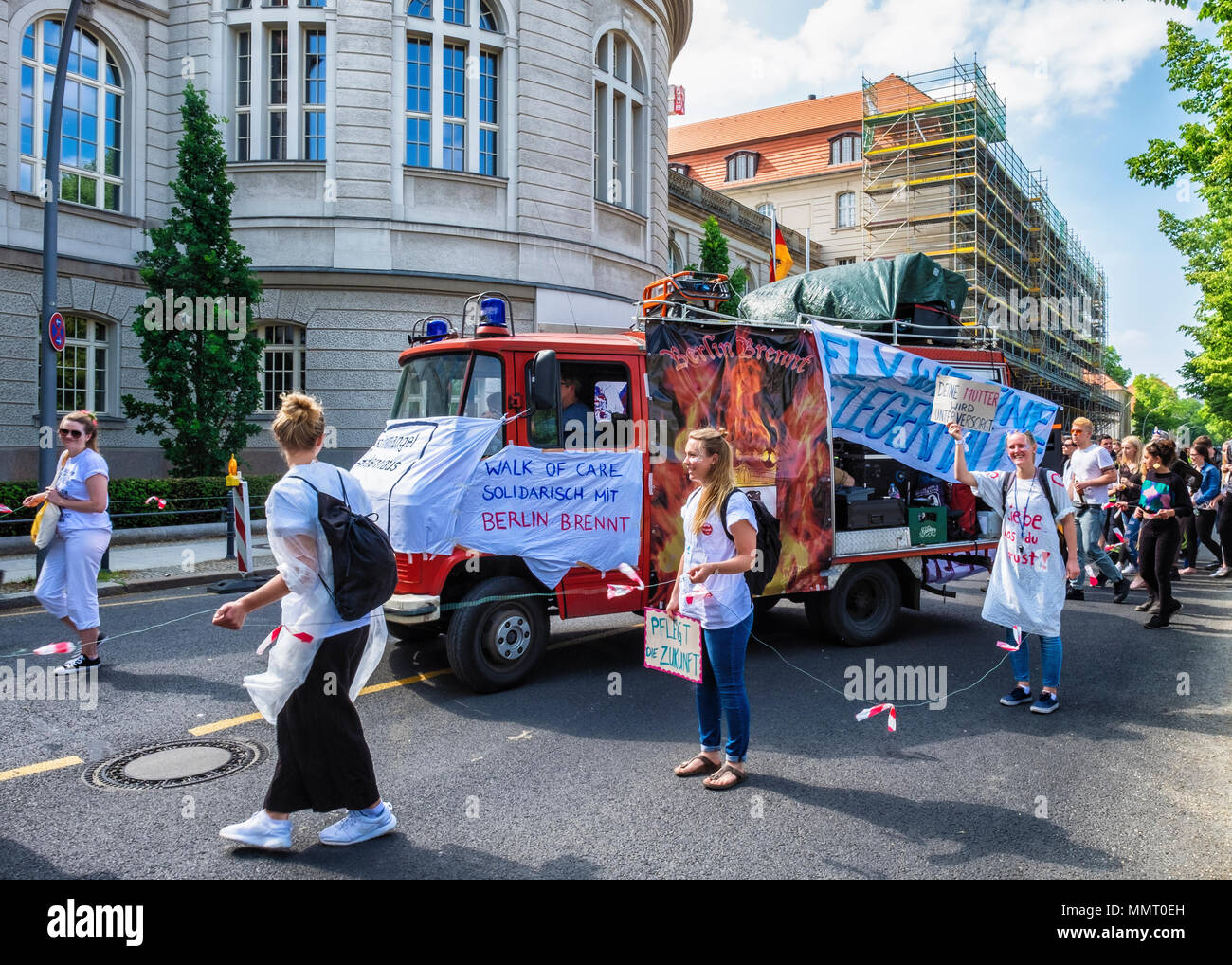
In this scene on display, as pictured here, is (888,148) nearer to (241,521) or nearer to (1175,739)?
(241,521)

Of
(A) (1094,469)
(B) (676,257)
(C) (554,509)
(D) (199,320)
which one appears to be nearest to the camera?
(C) (554,509)

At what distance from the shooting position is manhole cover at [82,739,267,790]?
4.75 metres

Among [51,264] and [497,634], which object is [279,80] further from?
[497,634]

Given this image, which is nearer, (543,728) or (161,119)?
(543,728)

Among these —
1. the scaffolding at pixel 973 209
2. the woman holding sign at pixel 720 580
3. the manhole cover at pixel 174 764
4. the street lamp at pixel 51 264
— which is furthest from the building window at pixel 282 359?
the scaffolding at pixel 973 209

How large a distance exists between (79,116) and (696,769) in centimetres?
2000

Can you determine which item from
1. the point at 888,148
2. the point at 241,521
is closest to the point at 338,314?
the point at 241,521

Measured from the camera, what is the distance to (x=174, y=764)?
5008mm

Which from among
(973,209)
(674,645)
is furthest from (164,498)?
(973,209)

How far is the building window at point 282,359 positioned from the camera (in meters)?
19.9

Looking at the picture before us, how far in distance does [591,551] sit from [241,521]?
7.06 meters

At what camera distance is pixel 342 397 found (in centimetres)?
1967

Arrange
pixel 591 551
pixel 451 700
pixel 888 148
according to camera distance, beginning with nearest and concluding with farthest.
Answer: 1. pixel 451 700
2. pixel 591 551
3. pixel 888 148

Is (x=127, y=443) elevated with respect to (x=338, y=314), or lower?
lower
